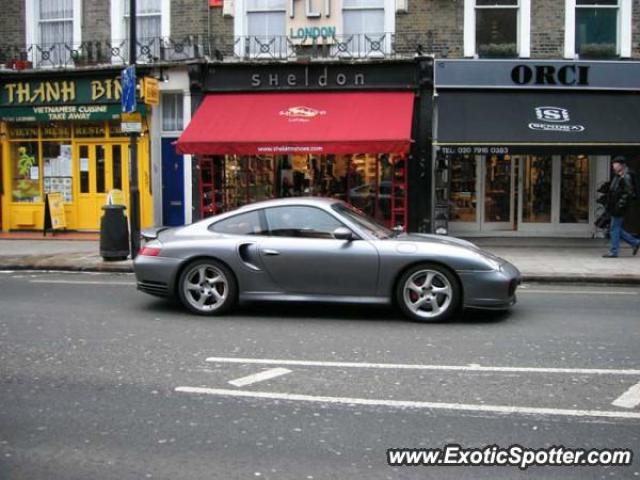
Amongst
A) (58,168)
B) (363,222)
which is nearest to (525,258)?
(363,222)

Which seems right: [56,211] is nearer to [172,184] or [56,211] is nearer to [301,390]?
[172,184]

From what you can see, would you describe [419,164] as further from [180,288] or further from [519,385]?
[519,385]

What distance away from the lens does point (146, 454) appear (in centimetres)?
443

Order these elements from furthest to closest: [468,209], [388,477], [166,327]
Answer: [468,209] < [166,327] < [388,477]

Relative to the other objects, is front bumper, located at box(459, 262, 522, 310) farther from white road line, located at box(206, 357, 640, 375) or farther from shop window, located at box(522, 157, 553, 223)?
shop window, located at box(522, 157, 553, 223)

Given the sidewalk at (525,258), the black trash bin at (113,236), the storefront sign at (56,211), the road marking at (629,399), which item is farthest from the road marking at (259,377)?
the storefront sign at (56,211)

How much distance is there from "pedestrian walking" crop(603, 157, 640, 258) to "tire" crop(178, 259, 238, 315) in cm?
817

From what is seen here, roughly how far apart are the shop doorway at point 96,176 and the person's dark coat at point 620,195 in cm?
1102

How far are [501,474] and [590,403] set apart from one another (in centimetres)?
144

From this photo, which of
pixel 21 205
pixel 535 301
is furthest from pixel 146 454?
pixel 21 205

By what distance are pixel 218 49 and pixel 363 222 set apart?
1007 cm

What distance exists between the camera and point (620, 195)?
13.7 metres

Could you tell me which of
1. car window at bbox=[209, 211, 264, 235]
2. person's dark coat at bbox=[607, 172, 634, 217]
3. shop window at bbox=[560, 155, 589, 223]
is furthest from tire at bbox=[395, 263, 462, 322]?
shop window at bbox=[560, 155, 589, 223]

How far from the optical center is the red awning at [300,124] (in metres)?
15.2
